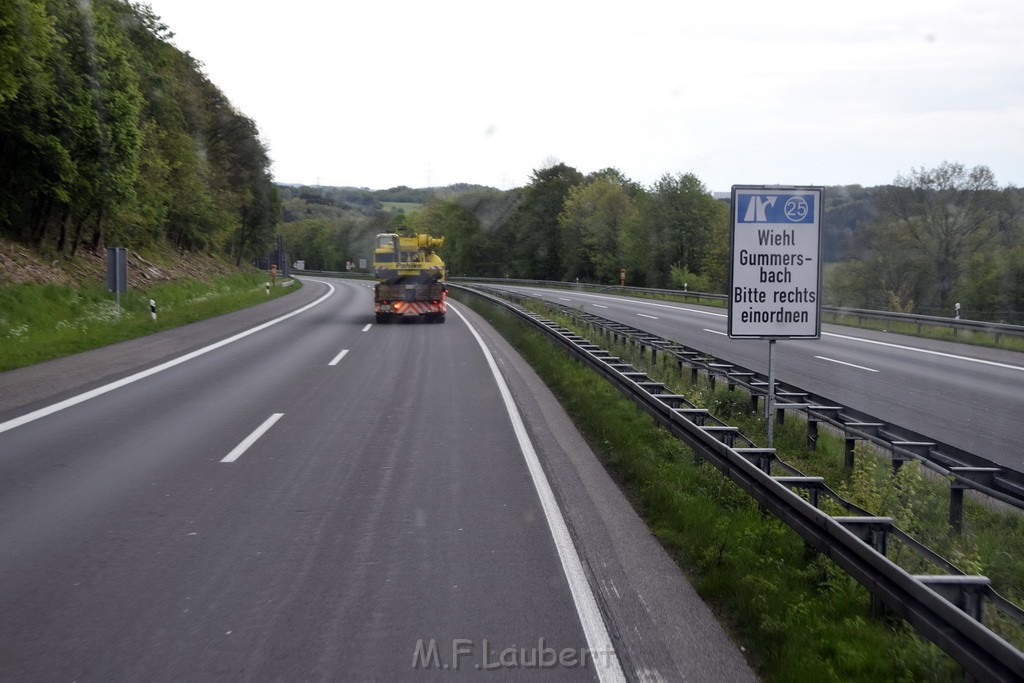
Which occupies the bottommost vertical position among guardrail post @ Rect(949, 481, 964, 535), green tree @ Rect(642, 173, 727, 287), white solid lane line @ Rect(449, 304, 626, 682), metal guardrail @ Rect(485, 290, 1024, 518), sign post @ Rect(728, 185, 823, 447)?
white solid lane line @ Rect(449, 304, 626, 682)

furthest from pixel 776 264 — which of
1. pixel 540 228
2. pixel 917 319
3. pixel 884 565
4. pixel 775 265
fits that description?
pixel 540 228

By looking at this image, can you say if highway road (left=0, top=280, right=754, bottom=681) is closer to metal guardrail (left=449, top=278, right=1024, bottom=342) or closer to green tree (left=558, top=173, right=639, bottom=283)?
metal guardrail (left=449, top=278, right=1024, bottom=342)

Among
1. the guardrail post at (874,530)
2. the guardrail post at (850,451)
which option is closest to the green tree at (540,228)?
the guardrail post at (850,451)

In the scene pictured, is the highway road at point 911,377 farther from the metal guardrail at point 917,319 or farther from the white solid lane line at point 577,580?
the white solid lane line at point 577,580

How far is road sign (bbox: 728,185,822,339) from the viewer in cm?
837

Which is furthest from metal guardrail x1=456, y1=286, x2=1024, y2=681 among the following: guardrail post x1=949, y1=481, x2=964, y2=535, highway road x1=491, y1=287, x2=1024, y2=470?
highway road x1=491, y1=287, x2=1024, y2=470

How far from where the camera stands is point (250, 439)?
394 inches

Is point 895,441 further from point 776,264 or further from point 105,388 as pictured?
point 105,388

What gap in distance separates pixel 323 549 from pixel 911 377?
14273mm

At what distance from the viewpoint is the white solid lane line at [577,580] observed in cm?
451

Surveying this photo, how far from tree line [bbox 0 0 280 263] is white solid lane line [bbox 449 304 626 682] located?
15.6m

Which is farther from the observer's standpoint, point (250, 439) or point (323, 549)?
point (250, 439)

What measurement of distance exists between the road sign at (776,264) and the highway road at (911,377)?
10.8 feet

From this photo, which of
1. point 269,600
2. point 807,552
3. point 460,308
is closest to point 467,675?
point 269,600
